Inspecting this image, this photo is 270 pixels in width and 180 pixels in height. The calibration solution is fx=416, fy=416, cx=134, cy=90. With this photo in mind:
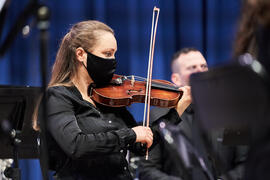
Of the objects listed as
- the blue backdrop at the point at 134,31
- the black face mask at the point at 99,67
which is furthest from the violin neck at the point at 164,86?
the blue backdrop at the point at 134,31

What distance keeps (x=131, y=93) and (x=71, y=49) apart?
0.41 m

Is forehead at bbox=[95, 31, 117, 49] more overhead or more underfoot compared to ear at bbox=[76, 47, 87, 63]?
more overhead

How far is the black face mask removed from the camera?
2.17m

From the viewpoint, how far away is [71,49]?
2266mm

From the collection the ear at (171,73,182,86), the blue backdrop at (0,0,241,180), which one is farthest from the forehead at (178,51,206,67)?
the blue backdrop at (0,0,241,180)

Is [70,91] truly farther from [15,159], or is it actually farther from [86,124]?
[15,159]

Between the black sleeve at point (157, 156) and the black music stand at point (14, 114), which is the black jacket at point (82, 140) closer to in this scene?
the black music stand at point (14, 114)

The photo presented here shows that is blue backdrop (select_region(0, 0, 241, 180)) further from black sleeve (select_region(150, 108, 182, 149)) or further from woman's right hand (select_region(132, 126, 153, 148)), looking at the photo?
woman's right hand (select_region(132, 126, 153, 148))

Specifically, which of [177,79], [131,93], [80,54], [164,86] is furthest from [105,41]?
[177,79]

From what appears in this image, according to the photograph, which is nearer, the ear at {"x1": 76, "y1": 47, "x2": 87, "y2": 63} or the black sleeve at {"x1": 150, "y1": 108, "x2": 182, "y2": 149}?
the ear at {"x1": 76, "y1": 47, "x2": 87, "y2": 63}

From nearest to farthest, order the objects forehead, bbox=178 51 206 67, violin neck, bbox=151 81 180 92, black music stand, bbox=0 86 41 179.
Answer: black music stand, bbox=0 86 41 179 < violin neck, bbox=151 81 180 92 < forehead, bbox=178 51 206 67

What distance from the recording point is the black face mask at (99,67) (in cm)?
217

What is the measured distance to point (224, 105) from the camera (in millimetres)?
1094

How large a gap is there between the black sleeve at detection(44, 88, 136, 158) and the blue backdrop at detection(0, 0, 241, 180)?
1.58 m
